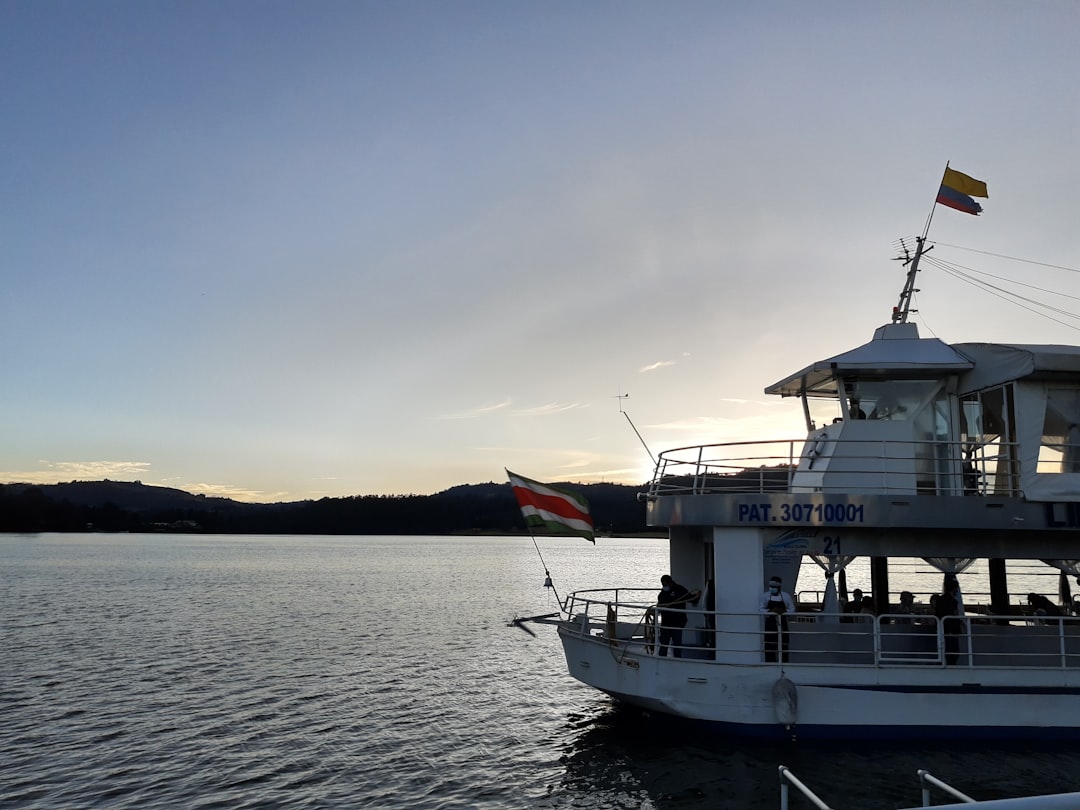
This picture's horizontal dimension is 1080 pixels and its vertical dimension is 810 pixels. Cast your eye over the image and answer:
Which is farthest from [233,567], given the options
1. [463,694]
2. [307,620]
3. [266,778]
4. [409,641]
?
[266,778]

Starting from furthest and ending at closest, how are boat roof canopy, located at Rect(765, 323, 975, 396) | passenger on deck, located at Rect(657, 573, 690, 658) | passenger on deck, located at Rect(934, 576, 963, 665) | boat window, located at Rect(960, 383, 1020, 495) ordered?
boat roof canopy, located at Rect(765, 323, 975, 396) → passenger on deck, located at Rect(934, 576, 963, 665) → boat window, located at Rect(960, 383, 1020, 495) → passenger on deck, located at Rect(657, 573, 690, 658)

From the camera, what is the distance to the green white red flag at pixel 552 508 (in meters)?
16.4

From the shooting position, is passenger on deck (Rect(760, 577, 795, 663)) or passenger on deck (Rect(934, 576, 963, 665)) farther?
passenger on deck (Rect(934, 576, 963, 665))

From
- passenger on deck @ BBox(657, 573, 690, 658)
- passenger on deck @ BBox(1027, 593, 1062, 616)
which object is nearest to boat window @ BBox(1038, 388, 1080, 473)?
passenger on deck @ BBox(1027, 593, 1062, 616)

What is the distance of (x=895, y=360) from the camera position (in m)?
16.0

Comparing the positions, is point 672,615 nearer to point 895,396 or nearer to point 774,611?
point 774,611

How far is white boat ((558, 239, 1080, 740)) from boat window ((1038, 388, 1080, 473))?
36 mm

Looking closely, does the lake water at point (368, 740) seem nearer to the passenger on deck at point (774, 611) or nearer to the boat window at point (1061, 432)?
the passenger on deck at point (774, 611)

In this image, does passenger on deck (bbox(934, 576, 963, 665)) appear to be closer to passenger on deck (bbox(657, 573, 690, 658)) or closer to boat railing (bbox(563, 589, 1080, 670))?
boat railing (bbox(563, 589, 1080, 670))

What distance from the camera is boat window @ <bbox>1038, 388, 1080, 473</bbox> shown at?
50.3 feet

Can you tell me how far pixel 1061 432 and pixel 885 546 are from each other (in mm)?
4086

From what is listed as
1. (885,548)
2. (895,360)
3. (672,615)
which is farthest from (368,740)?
(895,360)

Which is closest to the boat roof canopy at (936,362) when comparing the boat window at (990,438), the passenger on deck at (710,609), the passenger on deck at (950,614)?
the boat window at (990,438)

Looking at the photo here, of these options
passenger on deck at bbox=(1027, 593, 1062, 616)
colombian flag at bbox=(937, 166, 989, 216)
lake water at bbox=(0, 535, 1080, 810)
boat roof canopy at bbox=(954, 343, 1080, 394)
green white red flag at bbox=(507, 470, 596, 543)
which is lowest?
lake water at bbox=(0, 535, 1080, 810)
